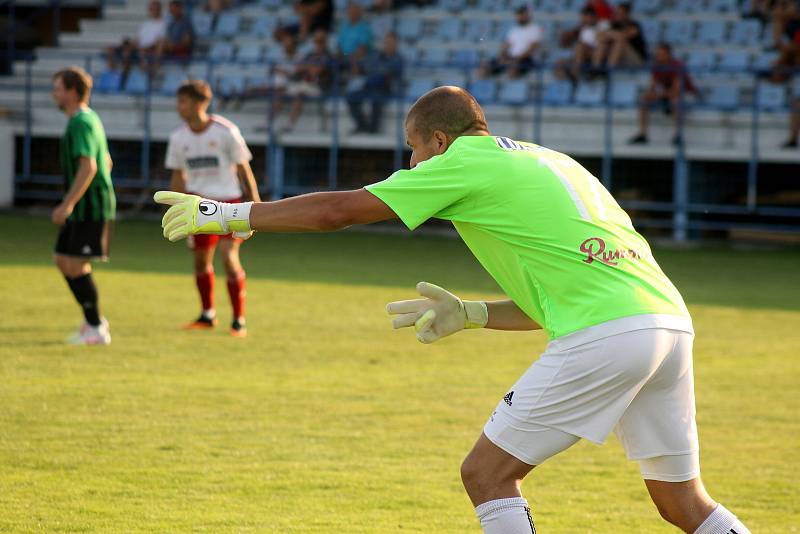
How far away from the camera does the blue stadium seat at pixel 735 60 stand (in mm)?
20609

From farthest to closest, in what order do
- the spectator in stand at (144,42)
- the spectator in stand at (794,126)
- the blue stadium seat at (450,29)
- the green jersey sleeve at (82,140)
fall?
the spectator in stand at (144,42)
the blue stadium seat at (450,29)
the spectator in stand at (794,126)
the green jersey sleeve at (82,140)

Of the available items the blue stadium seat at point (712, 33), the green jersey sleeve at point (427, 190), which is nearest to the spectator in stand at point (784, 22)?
the blue stadium seat at point (712, 33)

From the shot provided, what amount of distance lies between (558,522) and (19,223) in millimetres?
16345

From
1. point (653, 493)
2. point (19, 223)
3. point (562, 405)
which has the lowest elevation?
point (19, 223)

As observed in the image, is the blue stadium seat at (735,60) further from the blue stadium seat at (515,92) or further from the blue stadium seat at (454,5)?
the blue stadium seat at (454,5)

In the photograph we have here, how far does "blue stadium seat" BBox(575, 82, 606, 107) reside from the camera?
20.4m

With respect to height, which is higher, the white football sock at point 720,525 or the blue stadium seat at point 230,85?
the blue stadium seat at point 230,85

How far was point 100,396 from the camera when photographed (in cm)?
852

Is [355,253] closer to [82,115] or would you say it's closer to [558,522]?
[82,115]

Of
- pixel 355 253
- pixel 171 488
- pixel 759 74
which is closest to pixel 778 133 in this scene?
pixel 759 74

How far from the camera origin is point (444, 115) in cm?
445

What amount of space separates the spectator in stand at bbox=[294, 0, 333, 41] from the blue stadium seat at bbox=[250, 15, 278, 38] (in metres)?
1.38

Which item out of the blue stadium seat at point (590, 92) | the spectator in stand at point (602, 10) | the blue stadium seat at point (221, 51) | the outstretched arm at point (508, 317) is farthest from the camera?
the blue stadium seat at point (221, 51)

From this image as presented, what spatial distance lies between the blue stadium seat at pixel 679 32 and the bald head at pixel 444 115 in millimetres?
17834
